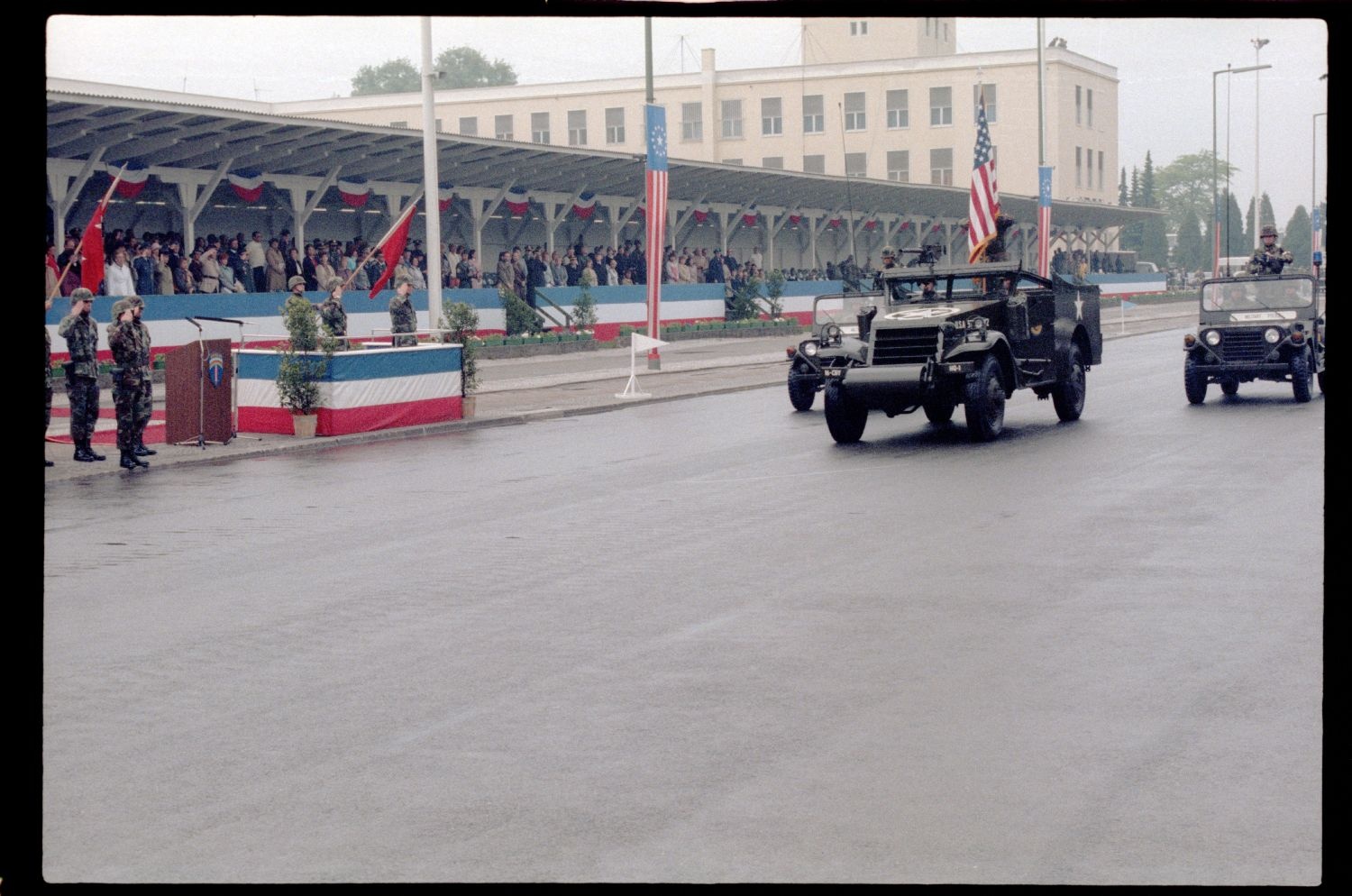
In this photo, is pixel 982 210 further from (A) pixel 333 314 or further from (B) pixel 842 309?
(A) pixel 333 314

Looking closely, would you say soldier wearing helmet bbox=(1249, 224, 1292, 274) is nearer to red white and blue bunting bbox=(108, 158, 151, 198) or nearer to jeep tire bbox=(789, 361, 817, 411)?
jeep tire bbox=(789, 361, 817, 411)

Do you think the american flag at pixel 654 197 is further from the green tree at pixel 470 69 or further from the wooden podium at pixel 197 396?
the green tree at pixel 470 69

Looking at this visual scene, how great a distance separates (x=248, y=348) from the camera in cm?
2125

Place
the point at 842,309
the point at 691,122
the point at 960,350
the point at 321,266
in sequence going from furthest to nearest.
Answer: the point at 691,122
the point at 321,266
the point at 842,309
the point at 960,350

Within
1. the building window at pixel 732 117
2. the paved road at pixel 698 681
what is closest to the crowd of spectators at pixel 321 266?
the paved road at pixel 698 681

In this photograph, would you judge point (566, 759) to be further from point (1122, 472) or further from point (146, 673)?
point (1122, 472)

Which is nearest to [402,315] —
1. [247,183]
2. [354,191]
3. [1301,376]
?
[247,183]

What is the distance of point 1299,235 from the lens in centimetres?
13100

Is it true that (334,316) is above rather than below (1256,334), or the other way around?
above

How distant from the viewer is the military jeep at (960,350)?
18.2m

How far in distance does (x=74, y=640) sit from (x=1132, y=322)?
170 feet

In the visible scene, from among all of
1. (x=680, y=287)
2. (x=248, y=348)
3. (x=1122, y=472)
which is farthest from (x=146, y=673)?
(x=680, y=287)

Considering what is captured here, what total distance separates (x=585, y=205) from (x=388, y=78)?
222 ft

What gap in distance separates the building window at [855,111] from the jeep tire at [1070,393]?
68627 mm
